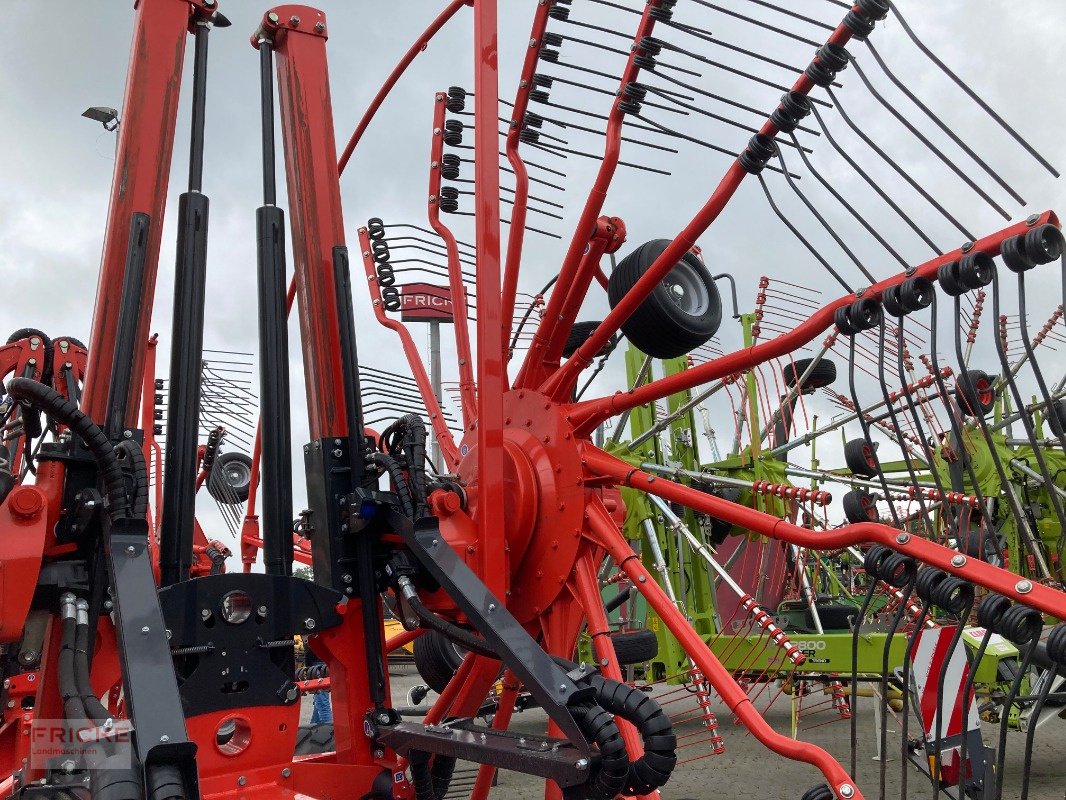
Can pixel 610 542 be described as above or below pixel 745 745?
above

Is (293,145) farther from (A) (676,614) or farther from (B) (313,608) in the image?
(A) (676,614)

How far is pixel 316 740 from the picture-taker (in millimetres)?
6012

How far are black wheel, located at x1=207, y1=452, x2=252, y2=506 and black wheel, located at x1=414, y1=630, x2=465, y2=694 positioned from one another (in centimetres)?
517

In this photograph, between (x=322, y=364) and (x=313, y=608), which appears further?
(x=322, y=364)

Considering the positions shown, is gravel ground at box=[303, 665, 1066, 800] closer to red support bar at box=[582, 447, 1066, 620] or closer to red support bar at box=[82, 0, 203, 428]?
red support bar at box=[582, 447, 1066, 620]

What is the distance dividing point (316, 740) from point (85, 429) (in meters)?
3.54

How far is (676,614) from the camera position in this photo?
166 inches

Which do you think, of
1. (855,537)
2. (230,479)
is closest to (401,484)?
(855,537)

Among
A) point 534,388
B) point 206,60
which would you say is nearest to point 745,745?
point 534,388

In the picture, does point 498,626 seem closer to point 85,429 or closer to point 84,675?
point 84,675

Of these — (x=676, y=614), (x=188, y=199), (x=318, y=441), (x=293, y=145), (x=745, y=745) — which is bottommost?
(x=745, y=745)

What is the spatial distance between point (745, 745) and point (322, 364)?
5.91 m

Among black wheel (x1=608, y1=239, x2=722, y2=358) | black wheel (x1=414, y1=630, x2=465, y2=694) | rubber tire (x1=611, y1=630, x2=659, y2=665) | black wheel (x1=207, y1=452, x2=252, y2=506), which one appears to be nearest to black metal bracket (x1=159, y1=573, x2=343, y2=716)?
black wheel (x1=414, y1=630, x2=465, y2=694)

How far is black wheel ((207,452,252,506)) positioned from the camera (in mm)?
11341
